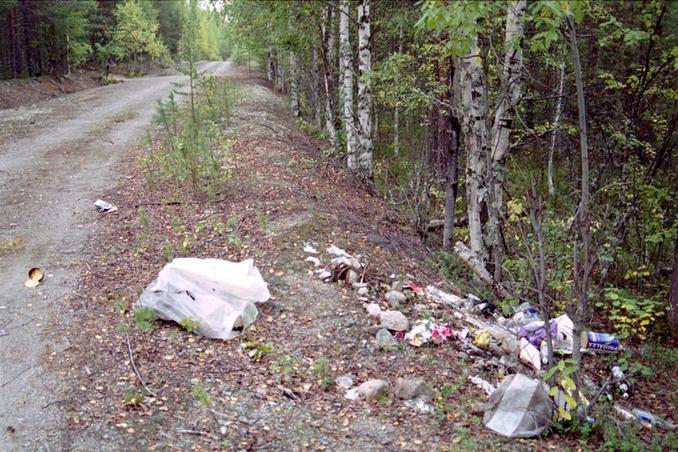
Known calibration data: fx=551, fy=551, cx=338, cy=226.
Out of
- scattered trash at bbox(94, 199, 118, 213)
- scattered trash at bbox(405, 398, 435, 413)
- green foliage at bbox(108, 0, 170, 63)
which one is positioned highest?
green foliage at bbox(108, 0, 170, 63)

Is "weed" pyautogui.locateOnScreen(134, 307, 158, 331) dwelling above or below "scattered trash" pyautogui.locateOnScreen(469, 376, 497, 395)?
above

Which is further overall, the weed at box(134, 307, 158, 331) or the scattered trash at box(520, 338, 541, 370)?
the scattered trash at box(520, 338, 541, 370)

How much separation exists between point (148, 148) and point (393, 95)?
595 centimetres

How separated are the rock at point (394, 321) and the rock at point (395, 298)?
0.34 metres

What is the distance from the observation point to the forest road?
412 centimetres

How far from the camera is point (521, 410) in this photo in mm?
4141

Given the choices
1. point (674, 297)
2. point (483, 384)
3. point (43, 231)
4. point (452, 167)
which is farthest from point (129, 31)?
point (483, 384)

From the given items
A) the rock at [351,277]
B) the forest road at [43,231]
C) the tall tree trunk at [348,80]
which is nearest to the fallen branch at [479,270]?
the rock at [351,277]

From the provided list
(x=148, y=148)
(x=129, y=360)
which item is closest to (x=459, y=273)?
(x=129, y=360)

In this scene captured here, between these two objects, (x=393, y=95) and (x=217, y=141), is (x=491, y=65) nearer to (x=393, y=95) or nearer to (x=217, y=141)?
(x=393, y=95)

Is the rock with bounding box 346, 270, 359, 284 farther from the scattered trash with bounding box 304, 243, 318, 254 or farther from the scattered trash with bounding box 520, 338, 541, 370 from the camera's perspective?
the scattered trash with bounding box 520, 338, 541, 370

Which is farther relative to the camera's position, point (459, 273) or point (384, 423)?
point (459, 273)

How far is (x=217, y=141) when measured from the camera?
1231cm

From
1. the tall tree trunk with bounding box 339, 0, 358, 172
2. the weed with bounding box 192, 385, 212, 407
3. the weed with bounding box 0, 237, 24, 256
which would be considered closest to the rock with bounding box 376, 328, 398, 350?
the weed with bounding box 192, 385, 212, 407
